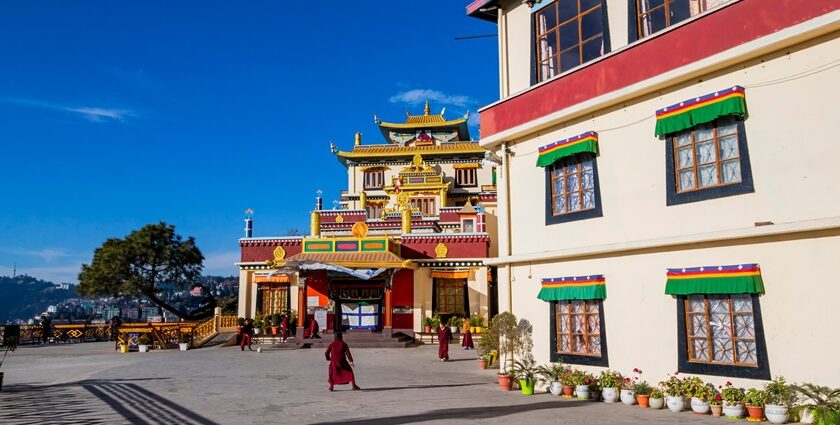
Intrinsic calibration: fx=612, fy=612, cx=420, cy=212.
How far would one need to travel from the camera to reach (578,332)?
11.5 meters

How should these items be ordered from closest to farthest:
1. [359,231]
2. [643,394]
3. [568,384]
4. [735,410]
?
1. [735,410]
2. [643,394]
3. [568,384]
4. [359,231]

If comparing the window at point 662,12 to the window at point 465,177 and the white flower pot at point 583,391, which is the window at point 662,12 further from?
the window at point 465,177

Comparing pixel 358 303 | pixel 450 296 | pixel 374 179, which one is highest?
pixel 374 179

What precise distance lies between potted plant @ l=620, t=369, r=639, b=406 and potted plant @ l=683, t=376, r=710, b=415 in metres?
0.92

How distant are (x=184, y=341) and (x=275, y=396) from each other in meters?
14.8

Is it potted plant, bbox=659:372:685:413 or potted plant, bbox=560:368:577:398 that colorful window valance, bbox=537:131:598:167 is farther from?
potted plant, bbox=659:372:685:413

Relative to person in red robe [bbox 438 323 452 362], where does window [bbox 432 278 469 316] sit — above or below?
above

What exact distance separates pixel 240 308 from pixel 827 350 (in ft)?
82.0

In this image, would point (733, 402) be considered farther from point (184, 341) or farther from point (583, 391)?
point (184, 341)

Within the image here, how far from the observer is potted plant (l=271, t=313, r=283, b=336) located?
27.2 m

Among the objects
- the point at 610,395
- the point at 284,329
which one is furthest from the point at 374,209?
the point at 610,395

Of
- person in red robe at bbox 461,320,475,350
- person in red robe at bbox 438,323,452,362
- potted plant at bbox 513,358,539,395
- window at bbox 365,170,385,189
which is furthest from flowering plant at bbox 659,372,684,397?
window at bbox 365,170,385,189

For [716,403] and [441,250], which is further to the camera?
[441,250]

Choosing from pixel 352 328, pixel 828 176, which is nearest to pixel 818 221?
pixel 828 176
